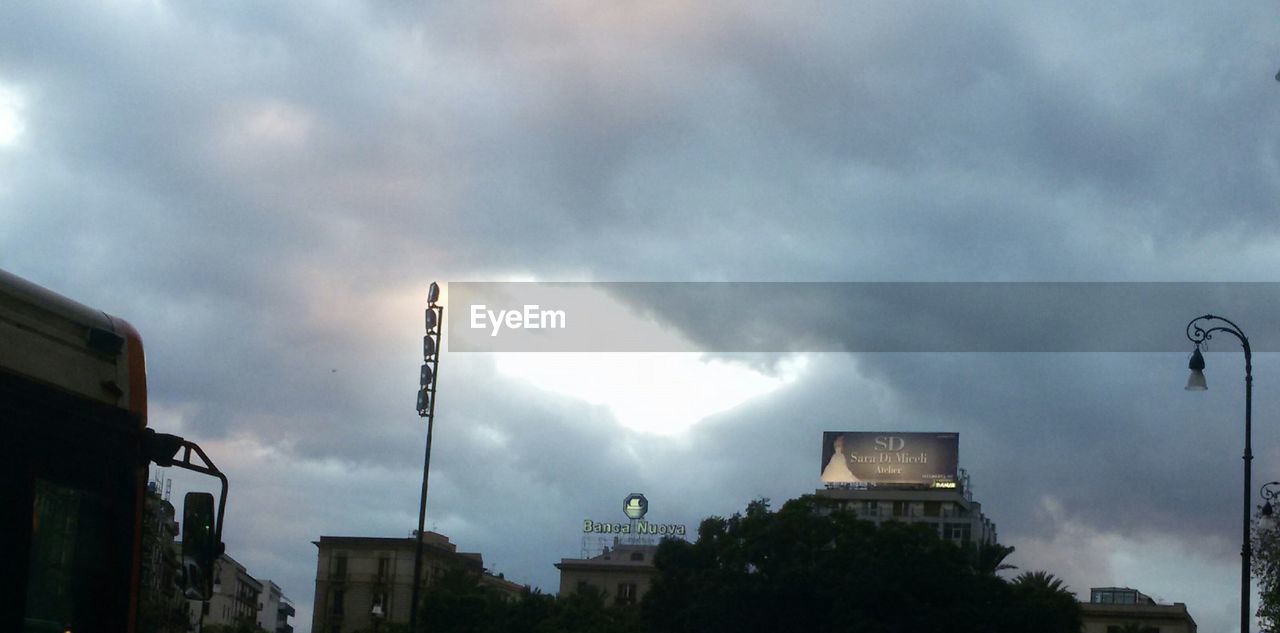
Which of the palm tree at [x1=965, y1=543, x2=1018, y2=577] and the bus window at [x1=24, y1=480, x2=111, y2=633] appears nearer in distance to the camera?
the bus window at [x1=24, y1=480, x2=111, y2=633]

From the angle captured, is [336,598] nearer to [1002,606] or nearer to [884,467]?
[884,467]

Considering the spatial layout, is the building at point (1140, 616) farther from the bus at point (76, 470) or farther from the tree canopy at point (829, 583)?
the bus at point (76, 470)

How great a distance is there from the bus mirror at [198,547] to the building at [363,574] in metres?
118

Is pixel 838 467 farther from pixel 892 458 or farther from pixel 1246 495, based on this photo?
pixel 1246 495

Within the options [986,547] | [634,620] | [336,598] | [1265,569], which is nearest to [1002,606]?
[986,547]

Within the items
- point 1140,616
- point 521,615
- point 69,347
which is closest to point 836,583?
point 521,615

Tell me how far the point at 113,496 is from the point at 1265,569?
91.3 ft

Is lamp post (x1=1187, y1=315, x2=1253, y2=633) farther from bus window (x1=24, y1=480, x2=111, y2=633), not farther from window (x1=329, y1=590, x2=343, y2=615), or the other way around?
window (x1=329, y1=590, x2=343, y2=615)

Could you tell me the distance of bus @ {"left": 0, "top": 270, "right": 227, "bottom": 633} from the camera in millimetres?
5957

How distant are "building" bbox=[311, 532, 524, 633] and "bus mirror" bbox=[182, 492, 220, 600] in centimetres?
11755

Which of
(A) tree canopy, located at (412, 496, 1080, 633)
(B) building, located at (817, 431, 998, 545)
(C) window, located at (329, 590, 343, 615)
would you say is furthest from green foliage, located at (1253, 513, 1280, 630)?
(C) window, located at (329, 590, 343, 615)

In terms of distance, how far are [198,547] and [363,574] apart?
406ft

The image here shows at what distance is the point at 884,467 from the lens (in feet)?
366

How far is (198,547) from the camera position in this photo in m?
6.78
